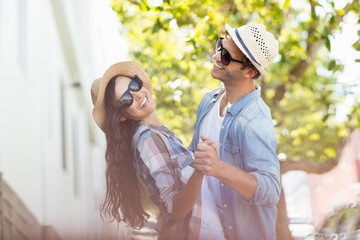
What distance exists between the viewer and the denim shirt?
5.86 meters

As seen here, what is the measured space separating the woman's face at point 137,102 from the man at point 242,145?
0.33 m

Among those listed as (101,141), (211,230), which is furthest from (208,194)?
(101,141)

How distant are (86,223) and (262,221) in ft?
3.53

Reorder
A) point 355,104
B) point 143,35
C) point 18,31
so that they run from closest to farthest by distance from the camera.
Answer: point 18,31 → point 143,35 → point 355,104

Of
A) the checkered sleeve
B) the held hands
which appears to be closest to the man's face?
the held hands

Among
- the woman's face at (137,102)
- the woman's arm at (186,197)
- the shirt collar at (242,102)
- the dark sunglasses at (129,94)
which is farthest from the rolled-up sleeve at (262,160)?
the dark sunglasses at (129,94)

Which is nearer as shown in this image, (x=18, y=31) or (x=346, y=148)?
(x=18, y=31)

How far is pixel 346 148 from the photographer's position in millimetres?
8242

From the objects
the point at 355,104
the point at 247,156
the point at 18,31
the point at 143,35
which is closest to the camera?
the point at 247,156

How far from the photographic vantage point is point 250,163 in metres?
5.84

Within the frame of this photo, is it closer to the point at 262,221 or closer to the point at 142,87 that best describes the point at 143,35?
the point at 142,87

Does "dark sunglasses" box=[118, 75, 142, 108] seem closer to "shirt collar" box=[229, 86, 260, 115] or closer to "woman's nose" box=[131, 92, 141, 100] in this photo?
"woman's nose" box=[131, 92, 141, 100]

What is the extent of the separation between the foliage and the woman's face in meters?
0.20

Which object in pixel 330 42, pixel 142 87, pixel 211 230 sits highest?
pixel 330 42
